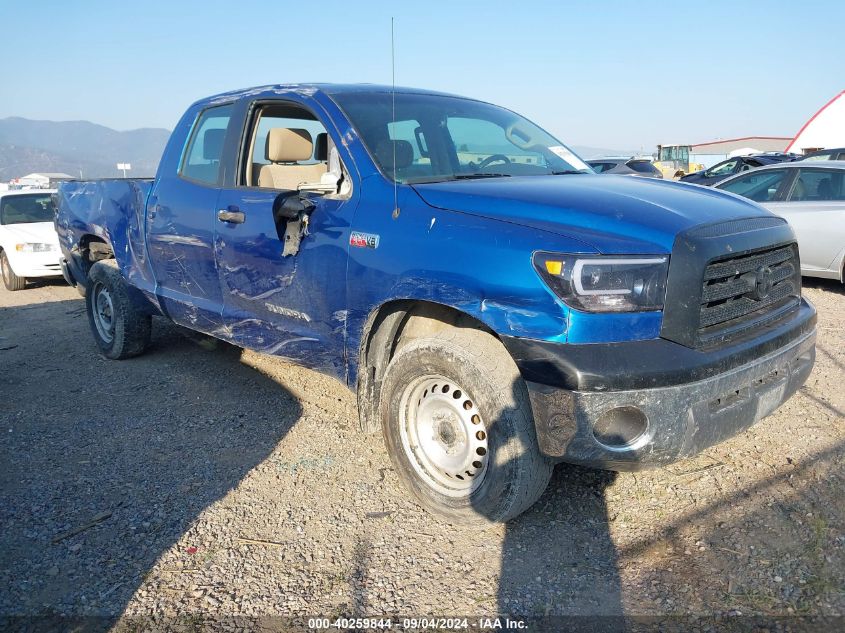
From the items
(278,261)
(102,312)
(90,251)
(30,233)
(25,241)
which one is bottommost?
(102,312)

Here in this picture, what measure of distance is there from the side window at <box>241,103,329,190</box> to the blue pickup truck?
13 millimetres

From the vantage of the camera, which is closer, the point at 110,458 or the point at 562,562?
the point at 562,562

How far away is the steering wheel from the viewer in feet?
12.4

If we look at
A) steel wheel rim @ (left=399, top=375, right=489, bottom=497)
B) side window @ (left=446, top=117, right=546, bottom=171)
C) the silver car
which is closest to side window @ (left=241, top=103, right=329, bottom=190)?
side window @ (left=446, top=117, right=546, bottom=171)

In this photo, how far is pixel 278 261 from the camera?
12.2 feet

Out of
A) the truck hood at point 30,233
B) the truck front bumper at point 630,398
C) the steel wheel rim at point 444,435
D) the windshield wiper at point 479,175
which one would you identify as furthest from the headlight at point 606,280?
the truck hood at point 30,233

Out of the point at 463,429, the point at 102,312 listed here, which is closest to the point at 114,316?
the point at 102,312

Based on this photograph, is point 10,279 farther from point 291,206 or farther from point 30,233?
point 291,206

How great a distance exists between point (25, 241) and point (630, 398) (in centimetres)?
1058

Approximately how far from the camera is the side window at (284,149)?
13.4 feet

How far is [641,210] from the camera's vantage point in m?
2.81

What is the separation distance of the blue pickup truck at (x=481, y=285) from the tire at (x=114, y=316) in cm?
122

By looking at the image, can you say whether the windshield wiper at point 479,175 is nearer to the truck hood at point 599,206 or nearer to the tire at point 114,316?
the truck hood at point 599,206

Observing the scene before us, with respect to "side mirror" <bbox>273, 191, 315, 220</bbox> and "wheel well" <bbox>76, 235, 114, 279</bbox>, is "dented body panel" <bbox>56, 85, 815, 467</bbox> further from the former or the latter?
"wheel well" <bbox>76, 235, 114, 279</bbox>
